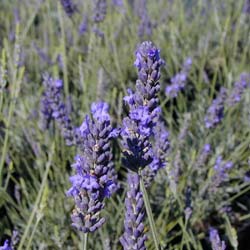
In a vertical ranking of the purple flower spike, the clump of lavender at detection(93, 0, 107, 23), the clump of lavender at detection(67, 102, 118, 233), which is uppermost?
the clump of lavender at detection(93, 0, 107, 23)

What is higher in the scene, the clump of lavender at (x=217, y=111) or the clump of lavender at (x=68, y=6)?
the clump of lavender at (x=68, y=6)

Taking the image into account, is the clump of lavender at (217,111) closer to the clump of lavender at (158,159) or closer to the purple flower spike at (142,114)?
the clump of lavender at (158,159)

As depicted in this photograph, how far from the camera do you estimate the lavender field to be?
0.98 metres

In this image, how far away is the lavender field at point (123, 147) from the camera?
0.98 metres

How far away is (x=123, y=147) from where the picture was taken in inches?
40.5

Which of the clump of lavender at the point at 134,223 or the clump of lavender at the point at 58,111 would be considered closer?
the clump of lavender at the point at 134,223

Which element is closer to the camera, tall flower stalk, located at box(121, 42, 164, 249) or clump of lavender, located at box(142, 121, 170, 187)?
tall flower stalk, located at box(121, 42, 164, 249)

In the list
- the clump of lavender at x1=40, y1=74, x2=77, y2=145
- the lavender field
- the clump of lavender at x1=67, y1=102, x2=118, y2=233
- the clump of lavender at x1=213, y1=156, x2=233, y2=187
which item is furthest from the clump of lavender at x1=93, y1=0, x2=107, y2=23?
the clump of lavender at x1=67, y1=102, x2=118, y2=233

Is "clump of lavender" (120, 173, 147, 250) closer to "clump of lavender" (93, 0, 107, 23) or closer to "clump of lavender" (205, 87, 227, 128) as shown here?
"clump of lavender" (205, 87, 227, 128)

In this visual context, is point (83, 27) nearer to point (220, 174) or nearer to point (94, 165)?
point (220, 174)

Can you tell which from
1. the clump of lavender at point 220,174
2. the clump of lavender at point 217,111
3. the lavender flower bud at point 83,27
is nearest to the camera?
the clump of lavender at point 220,174

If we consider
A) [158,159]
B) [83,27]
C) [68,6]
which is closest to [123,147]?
[158,159]

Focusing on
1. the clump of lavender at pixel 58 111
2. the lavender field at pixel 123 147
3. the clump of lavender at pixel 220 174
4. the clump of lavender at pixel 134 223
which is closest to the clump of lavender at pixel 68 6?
the lavender field at pixel 123 147

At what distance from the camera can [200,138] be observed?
2.28 meters
